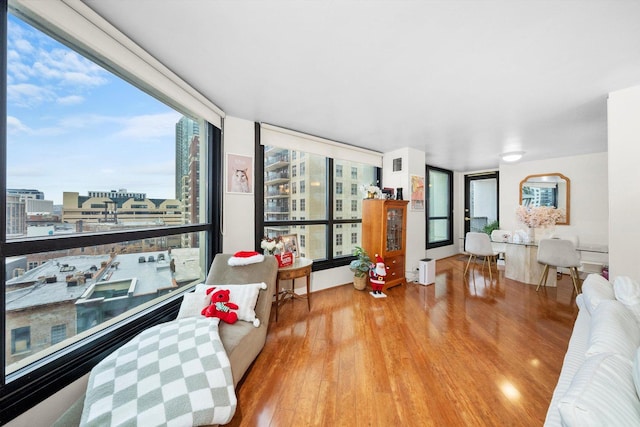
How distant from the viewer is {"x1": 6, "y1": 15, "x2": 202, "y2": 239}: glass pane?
1.15 meters

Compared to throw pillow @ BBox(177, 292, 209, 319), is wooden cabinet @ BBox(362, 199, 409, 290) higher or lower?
higher

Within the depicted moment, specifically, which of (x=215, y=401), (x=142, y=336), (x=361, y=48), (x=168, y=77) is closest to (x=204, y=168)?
(x=168, y=77)

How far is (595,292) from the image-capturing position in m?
1.45

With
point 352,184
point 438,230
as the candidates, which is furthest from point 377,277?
point 438,230

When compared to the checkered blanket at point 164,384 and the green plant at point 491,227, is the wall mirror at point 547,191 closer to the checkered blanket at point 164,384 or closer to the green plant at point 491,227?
the green plant at point 491,227

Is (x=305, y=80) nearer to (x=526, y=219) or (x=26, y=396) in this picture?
(x=26, y=396)

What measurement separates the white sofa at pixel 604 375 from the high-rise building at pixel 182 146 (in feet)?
8.86

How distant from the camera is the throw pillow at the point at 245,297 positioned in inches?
72.5

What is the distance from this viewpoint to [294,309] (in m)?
2.87

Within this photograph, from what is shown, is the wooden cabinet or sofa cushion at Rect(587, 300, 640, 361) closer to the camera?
sofa cushion at Rect(587, 300, 640, 361)

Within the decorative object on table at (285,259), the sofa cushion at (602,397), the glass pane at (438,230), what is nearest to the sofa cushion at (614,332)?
the sofa cushion at (602,397)

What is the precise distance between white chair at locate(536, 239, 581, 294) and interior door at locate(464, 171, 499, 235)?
7.82ft

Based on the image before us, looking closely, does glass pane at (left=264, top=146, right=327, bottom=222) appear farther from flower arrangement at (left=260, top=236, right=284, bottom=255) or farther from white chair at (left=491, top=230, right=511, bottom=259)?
white chair at (left=491, top=230, right=511, bottom=259)

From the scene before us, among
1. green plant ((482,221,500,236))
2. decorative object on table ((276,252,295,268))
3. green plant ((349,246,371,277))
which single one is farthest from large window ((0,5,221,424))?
green plant ((482,221,500,236))
